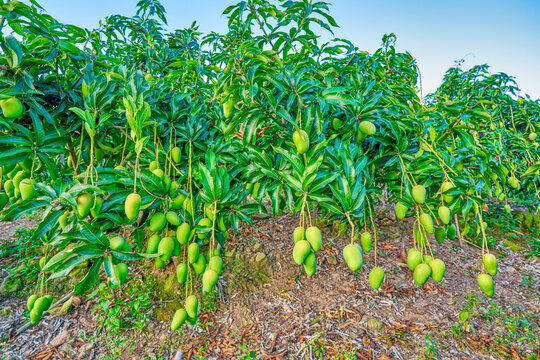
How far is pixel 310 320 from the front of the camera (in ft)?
6.77

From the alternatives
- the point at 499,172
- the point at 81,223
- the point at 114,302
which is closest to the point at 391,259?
the point at 499,172

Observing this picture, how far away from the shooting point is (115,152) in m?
1.15

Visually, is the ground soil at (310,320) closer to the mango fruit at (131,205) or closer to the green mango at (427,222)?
the green mango at (427,222)

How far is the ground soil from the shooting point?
5.89ft

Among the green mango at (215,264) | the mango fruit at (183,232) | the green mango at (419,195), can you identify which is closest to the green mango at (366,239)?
the green mango at (419,195)

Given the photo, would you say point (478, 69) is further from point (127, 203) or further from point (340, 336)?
point (127, 203)

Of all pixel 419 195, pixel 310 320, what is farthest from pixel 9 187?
pixel 310 320

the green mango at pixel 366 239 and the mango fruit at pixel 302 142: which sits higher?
the mango fruit at pixel 302 142

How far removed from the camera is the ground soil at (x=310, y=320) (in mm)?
1794

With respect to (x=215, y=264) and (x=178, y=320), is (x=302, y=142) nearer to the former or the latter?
(x=215, y=264)

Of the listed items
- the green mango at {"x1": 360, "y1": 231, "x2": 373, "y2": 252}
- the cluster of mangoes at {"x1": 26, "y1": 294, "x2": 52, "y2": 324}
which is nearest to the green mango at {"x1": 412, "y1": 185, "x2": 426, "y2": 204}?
the green mango at {"x1": 360, "y1": 231, "x2": 373, "y2": 252}

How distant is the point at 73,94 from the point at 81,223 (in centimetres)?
59

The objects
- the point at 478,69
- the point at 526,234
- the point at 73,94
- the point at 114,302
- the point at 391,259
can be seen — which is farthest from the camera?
the point at 526,234

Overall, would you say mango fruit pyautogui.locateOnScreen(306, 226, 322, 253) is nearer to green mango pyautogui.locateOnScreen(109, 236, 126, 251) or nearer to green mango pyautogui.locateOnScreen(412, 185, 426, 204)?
green mango pyautogui.locateOnScreen(412, 185, 426, 204)
